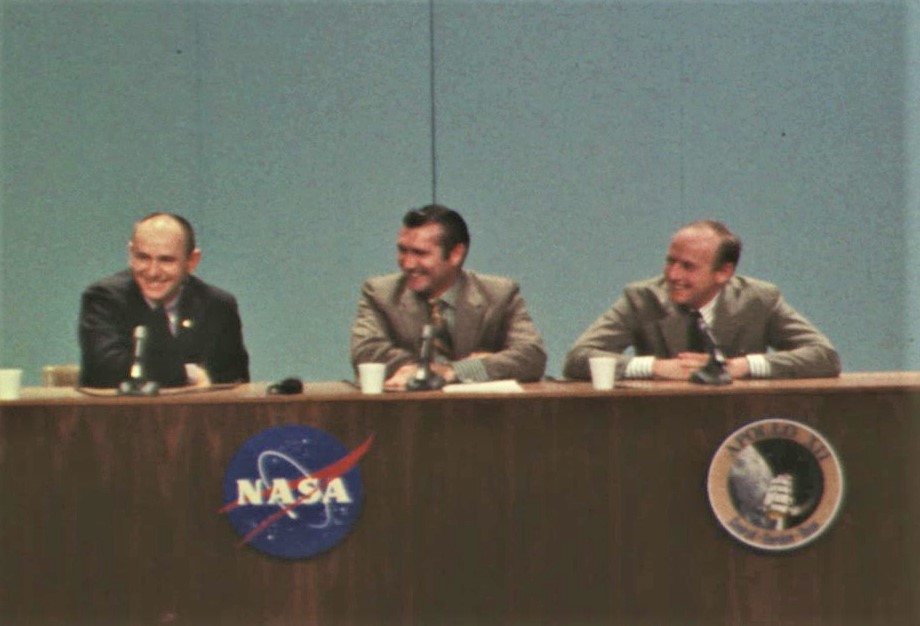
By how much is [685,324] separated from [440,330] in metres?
0.81

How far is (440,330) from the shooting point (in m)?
4.20

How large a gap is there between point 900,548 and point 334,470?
149 centimetres

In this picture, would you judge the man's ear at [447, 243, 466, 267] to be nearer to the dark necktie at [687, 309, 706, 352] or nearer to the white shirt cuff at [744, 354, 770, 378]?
the dark necktie at [687, 309, 706, 352]

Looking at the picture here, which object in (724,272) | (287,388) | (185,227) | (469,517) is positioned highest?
(185,227)

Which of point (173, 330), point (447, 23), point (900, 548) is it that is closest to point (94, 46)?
point (447, 23)

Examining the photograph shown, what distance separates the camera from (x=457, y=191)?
550cm

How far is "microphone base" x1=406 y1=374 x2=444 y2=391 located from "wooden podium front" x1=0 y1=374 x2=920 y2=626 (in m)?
0.13

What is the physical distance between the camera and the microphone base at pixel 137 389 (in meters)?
3.35

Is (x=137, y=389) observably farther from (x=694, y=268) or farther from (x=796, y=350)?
(x=796, y=350)

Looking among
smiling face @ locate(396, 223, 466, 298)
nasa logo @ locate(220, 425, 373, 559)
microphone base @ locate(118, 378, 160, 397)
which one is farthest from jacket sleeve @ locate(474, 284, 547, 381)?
microphone base @ locate(118, 378, 160, 397)

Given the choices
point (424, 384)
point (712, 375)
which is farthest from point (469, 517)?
point (712, 375)

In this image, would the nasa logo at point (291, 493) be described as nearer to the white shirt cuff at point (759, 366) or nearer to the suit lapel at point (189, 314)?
the suit lapel at point (189, 314)

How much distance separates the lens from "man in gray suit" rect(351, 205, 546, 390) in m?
4.12

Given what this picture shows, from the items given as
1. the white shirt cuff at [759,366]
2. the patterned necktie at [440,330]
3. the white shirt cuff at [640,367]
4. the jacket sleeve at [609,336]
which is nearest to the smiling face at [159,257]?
the patterned necktie at [440,330]
